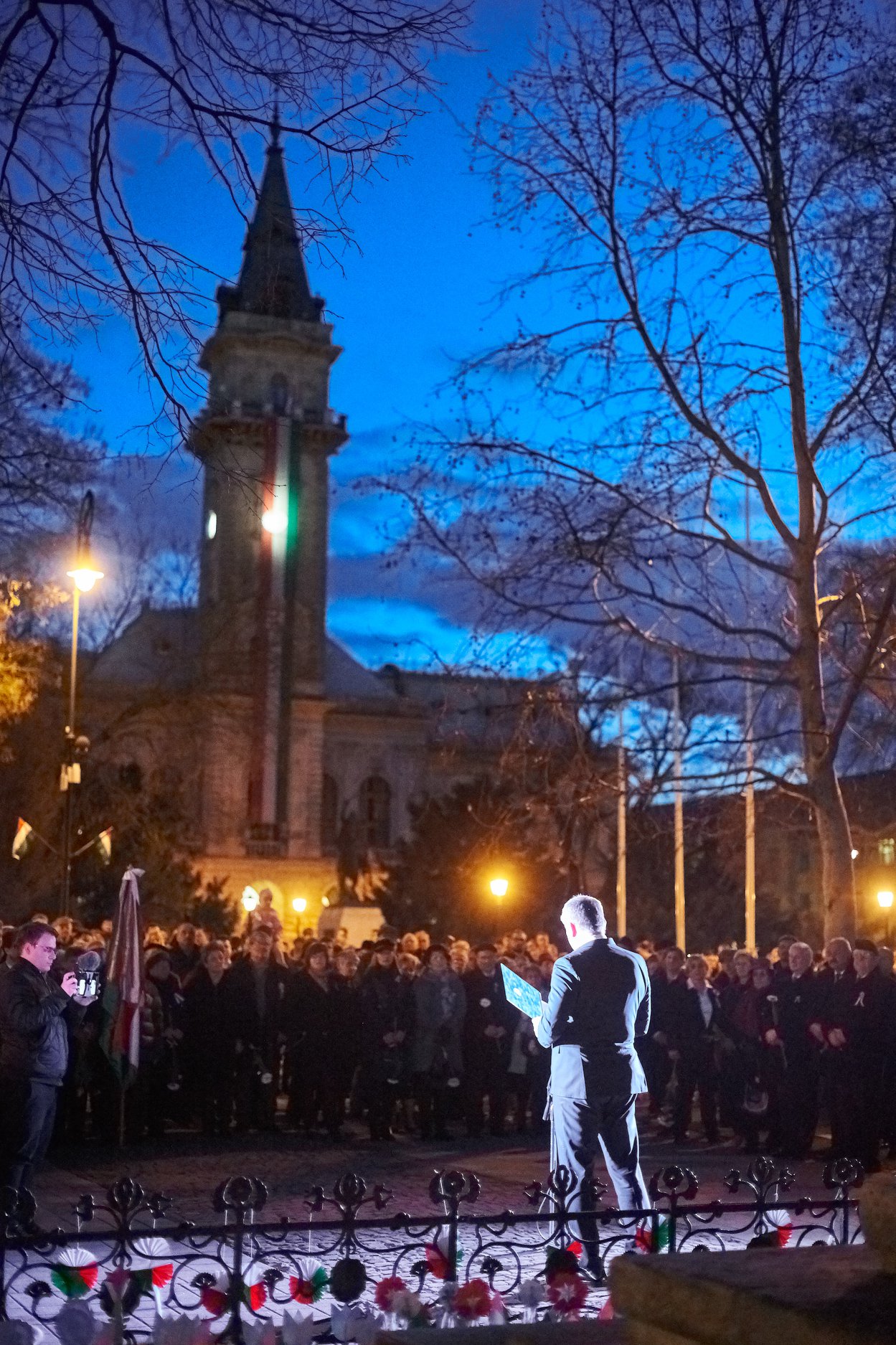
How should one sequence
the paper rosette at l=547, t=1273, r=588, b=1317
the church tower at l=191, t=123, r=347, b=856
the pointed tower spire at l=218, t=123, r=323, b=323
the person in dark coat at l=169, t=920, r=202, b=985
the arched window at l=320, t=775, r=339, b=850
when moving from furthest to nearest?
the arched window at l=320, t=775, r=339, b=850
the church tower at l=191, t=123, r=347, b=856
the person in dark coat at l=169, t=920, r=202, b=985
the pointed tower spire at l=218, t=123, r=323, b=323
the paper rosette at l=547, t=1273, r=588, b=1317

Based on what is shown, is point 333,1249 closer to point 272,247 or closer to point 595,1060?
point 595,1060

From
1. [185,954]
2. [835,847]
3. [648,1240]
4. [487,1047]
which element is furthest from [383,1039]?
[648,1240]

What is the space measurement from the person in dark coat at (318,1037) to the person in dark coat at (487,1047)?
138 cm

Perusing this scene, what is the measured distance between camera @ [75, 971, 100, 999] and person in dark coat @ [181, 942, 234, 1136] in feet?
8.24

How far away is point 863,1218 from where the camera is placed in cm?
498

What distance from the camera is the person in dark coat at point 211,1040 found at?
56.6ft

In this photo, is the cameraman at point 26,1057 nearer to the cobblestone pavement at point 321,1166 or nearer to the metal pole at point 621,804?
the cobblestone pavement at point 321,1166

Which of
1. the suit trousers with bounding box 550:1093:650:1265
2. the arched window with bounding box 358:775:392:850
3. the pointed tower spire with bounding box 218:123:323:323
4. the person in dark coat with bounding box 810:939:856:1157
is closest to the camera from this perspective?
the pointed tower spire with bounding box 218:123:323:323

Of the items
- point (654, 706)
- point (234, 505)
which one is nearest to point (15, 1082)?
point (654, 706)

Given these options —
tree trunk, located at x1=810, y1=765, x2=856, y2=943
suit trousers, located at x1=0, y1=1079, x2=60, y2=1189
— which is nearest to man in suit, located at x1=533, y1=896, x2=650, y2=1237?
suit trousers, located at x1=0, y1=1079, x2=60, y2=1189

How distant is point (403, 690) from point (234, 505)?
17.4m

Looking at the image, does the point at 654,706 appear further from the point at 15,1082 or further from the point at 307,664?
the point at 307,664

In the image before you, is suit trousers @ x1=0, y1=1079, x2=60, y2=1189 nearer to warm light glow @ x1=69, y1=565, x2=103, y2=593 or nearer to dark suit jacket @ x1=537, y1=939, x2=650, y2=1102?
dark suit jacket @ x1=537, y1=939, x2=650, y2=1102

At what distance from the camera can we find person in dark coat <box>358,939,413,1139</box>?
17.5m
